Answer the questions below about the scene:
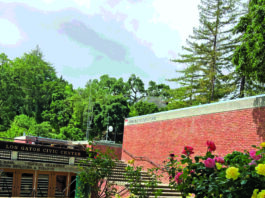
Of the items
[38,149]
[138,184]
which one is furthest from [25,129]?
[138,184]

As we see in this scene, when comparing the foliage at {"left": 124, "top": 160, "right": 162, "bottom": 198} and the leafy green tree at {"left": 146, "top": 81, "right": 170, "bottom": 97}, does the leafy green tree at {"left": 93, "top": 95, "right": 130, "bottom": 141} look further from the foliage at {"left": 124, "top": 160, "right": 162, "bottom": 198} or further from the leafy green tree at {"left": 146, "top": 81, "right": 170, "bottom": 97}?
the foliage at {"left": 124, "top": 160, "right": 162, "bottom": 198}

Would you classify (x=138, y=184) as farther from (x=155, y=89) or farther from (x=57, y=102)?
(x=155, y=89)

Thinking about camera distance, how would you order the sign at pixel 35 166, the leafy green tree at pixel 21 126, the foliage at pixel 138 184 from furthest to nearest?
the leafy green tree at pixel 21 126
the sign at pixel 35 166
the foliage at pixel 138 184

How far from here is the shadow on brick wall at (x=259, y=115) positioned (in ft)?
43.3

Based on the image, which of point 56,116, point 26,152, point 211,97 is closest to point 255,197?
point 26,152

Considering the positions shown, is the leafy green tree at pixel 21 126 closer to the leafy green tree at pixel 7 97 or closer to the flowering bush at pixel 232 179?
the leafy green tree at pixel 7 97

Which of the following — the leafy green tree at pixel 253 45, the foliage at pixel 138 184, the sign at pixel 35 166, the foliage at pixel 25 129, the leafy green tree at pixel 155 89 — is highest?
the leafy green tree at pixel 155 89

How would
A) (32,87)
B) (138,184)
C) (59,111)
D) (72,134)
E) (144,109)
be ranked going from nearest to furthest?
1. (138,184)
2. (72,134)
3. (144,109)
4. (59,111)
5. (32,87)

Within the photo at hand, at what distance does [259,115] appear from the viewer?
13422mm

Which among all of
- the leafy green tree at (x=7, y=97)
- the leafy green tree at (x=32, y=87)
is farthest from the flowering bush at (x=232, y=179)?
the leafy green tree at (x=32, y=87)

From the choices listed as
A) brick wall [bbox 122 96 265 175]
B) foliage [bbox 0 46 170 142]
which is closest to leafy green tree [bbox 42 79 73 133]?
foliage [bbox 0 46 170 142]

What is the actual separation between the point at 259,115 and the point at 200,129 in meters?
3.72

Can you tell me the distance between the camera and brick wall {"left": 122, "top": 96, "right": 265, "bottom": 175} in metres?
13.7

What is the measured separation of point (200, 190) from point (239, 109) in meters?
11.7
